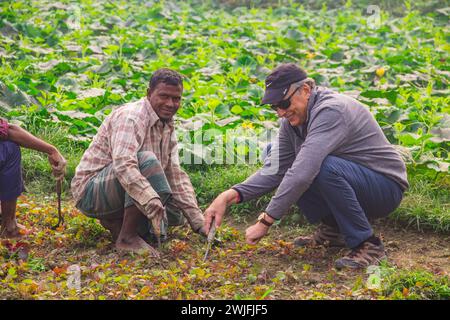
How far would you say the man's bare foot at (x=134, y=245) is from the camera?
4684 mm

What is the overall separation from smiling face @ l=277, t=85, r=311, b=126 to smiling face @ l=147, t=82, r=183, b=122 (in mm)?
668

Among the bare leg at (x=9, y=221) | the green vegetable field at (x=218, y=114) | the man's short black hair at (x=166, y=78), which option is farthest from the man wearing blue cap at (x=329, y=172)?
the bare leg at (x=9, y=221)

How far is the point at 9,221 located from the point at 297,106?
6.74ft

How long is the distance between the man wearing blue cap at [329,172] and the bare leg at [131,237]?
0.45m

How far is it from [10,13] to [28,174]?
5.06 metres

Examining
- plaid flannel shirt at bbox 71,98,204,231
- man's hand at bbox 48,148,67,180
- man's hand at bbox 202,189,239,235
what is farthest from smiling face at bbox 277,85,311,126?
man's hand at bbox 48,148,67,180

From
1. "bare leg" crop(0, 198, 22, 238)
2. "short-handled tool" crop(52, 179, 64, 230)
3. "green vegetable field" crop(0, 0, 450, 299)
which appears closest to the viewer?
"green vegetable field" crop(0, 0, 450, 299)

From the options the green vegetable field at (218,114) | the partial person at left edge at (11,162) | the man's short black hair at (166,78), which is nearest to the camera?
the green vegetable field at (218,114)

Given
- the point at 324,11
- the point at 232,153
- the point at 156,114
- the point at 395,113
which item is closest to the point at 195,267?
the point at 156,114

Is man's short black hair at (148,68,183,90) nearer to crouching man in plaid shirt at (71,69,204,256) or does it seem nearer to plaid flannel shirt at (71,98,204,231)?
crouching man in plaid shirt at (71,69,204,256)

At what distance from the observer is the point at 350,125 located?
176 inches

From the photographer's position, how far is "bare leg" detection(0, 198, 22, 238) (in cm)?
487

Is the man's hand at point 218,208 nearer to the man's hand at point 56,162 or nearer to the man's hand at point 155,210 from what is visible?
the man's hand at point 155,210
